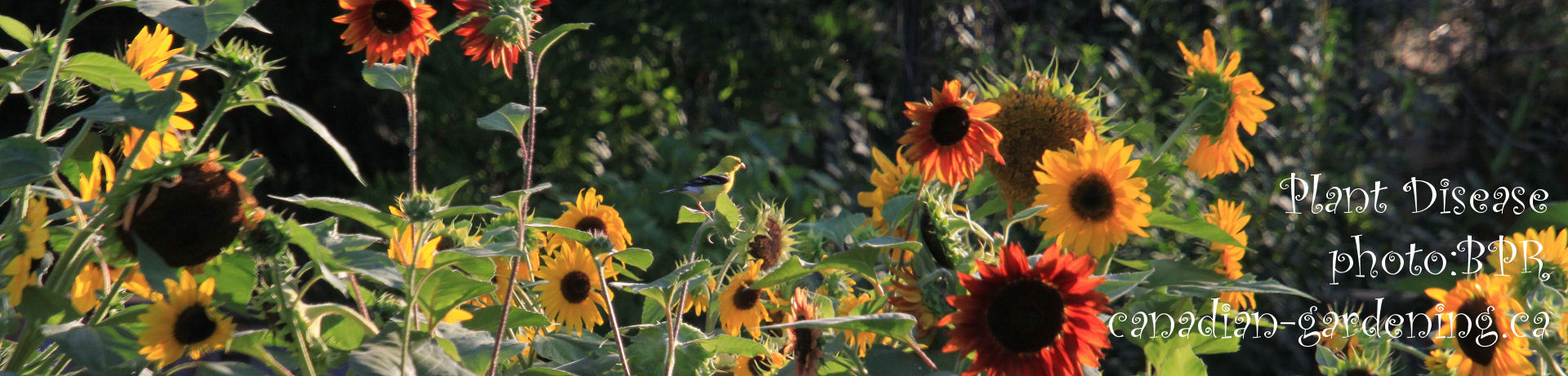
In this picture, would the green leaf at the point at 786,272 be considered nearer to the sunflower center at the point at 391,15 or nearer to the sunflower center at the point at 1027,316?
the sunflower center at the point at 1027,316

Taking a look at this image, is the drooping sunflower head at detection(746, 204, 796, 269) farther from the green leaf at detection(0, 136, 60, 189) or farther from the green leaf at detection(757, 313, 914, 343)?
the green leaf at detection(0, 136, 60, 189)

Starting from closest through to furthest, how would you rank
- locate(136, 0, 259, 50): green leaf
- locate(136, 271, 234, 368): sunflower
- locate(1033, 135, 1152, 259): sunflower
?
locate(136, 0, 259, 50): green leaf
locate(136, 271, 234, 368): sunflower
locate(1033, 135, 1152, 259): sunflower

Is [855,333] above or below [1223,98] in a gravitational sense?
below

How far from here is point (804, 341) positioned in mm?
751

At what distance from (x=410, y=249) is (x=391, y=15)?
16 cm

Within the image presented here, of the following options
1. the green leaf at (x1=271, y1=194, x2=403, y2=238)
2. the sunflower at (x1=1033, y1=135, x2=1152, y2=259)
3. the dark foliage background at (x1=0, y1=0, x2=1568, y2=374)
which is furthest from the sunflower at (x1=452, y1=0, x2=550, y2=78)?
the dark foliage background at (x1=0, y1=0, x2=1568, y2=374)

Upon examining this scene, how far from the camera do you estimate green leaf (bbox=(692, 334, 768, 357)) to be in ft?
2.23

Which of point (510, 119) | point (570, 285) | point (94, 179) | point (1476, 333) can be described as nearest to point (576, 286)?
point (570, 285)

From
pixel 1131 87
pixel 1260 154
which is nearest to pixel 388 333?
pixel 1131 87

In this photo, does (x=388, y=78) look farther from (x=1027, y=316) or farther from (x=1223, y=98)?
(x=1223, y=98)

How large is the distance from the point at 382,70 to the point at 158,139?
0.13 metres

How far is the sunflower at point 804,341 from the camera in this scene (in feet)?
2.46

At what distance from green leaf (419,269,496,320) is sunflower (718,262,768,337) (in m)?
→ 0.28

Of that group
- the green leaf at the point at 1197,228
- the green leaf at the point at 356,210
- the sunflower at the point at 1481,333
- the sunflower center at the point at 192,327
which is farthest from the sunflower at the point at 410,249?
the sunflower at the point at 1481,333
